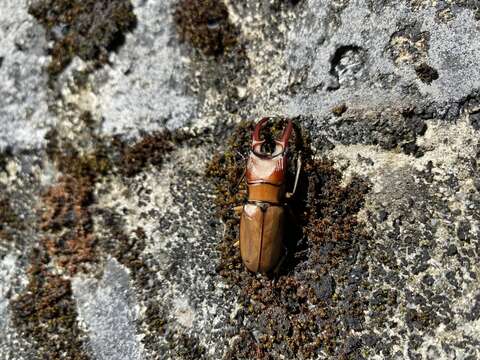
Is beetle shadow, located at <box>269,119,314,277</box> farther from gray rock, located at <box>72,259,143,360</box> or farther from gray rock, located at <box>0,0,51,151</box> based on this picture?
gray rock, located at <box>0,0,51,151</box>

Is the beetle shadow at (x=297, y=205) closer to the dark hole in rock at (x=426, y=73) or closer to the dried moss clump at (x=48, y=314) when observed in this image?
the dark hole in rock at (x=426, y=73)

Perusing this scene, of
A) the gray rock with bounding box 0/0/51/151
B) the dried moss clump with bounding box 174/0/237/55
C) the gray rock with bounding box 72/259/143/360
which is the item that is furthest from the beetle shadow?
the gray rock with bounding box 0/0/51/151

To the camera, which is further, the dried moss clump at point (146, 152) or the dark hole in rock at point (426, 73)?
the dried moss clump at point (146, 152)

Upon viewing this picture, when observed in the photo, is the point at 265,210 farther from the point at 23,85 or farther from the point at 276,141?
the point at 23,85

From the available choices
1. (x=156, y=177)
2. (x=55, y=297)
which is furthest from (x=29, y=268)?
(x=156, y=177)

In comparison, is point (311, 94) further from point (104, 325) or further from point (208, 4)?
point (104, 325)

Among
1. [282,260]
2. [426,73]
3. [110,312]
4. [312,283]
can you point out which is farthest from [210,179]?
[426,73]

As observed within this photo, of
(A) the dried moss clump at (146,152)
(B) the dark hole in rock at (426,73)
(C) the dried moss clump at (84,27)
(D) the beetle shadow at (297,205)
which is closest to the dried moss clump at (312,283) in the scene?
(D) the beetle shadow at (297,205)
